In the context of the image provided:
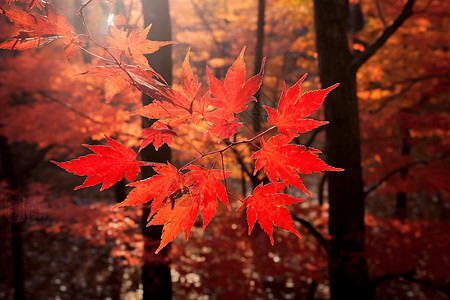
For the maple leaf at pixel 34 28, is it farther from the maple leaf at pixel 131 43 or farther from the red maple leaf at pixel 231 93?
the red maple leaf at pixel 231 93

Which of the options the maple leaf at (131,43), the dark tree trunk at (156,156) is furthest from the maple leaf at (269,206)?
the dark tree trunk at (156,156)

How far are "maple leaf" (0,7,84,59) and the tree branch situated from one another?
10.0 feet

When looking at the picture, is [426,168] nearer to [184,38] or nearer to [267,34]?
[267,34]

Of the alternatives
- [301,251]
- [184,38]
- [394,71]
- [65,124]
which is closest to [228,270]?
[301,251]

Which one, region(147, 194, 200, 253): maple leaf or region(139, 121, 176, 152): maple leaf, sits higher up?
region(139, 121, 176, 152): maple leaf

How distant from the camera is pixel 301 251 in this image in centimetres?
482

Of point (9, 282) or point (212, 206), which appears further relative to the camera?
point (9, 282)

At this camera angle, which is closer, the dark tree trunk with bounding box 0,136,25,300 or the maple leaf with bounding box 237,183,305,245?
the maple leaf with bounding box 237,183,305,245

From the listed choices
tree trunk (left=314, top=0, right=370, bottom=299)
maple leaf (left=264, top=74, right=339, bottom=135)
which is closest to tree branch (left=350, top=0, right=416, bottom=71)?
tree trunk (left=314, top=0, right=370, bottom=299)

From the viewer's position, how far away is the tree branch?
3098mm

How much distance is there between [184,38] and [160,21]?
6270mm

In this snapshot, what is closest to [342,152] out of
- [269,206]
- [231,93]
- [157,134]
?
[269,206]

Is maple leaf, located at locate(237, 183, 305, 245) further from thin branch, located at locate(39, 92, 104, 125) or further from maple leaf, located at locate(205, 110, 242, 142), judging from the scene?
thin branch, located at locate(39, 92, 104, 125)

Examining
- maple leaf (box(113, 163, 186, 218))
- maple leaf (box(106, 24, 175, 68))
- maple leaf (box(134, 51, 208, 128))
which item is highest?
maple leaf (box(106, 24, 175, 68))
